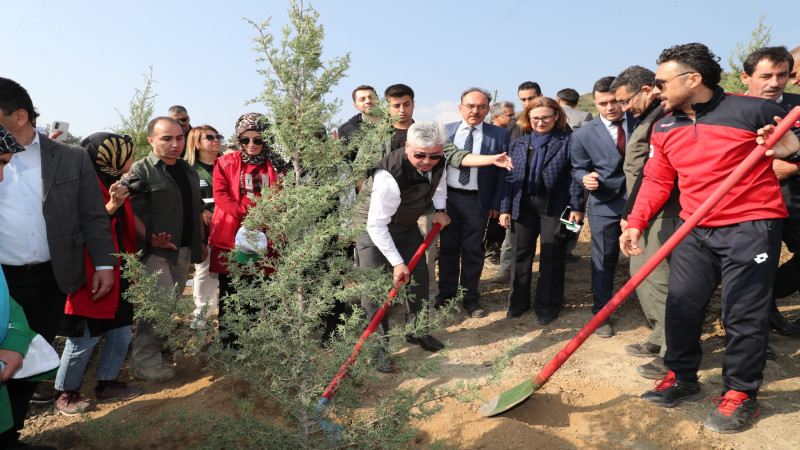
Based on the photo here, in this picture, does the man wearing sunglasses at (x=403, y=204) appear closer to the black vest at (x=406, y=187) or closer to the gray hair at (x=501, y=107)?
the black vest at (x=406, y=187)

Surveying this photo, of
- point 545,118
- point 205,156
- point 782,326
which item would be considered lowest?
point 782,326

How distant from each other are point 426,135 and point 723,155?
2020 mm

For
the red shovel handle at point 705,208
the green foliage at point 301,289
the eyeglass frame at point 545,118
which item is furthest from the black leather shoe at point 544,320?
the green foliage at point 301,289

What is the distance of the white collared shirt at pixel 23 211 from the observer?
9.82 feet

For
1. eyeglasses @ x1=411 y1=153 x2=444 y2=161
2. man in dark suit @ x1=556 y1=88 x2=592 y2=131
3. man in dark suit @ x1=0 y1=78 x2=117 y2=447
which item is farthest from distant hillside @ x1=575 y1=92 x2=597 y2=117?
man in dark suit @ x1=0 y1=78 x2=117 y2=447

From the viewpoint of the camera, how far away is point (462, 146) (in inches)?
214

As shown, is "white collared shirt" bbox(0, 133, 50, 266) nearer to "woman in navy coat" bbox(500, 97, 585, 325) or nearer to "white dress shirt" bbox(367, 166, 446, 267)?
"white dress shirt" bbox(367, 166, 446, 267)

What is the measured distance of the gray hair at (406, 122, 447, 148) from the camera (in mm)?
3816

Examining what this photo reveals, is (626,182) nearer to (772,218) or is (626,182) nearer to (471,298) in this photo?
(772,218)

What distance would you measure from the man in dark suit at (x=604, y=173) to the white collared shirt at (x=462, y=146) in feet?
3.24

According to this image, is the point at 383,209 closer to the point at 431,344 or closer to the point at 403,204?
the point at 403,204

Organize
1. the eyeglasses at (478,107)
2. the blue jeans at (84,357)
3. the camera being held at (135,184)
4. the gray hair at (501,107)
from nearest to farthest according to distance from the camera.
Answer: the blue jeans at (84,357), the camera being held at (135,184), the eyeglasses at (478,107), the gray hair at (501,107)

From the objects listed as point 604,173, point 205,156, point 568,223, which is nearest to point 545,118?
point 604,173

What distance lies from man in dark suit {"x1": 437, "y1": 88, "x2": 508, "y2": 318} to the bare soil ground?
663mm
